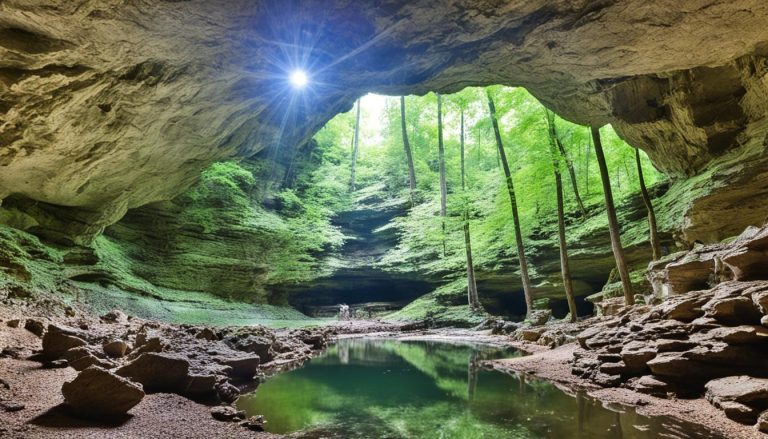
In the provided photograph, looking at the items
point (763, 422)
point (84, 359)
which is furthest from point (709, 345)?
point (84, 359)

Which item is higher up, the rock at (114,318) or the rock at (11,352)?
the rock at (114,318)

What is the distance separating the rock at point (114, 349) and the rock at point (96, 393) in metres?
2.98

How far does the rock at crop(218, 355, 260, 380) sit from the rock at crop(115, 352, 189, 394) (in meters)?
1.68

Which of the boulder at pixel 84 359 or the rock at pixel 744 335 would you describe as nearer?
the boulder at pixel 84 359

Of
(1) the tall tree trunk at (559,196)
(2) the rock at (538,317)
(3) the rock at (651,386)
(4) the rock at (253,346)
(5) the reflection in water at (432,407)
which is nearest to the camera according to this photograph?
(5) the reflection in water at (432,407)

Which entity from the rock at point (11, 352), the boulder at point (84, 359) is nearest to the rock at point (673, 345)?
the boulder at point (84, 359)

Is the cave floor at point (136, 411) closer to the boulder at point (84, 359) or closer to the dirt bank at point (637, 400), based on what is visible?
the dirt bank at point (637, 400)

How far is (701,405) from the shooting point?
575 cm

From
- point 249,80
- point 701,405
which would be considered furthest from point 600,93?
point 249,80

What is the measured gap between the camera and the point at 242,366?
26.5 ft

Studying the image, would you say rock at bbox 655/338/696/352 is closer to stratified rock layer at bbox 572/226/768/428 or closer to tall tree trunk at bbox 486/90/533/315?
stratified rock layer at bbox 572/226/768/428

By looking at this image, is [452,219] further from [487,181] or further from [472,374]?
[472,374]

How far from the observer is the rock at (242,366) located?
788 cm

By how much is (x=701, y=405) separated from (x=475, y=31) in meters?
6.88
